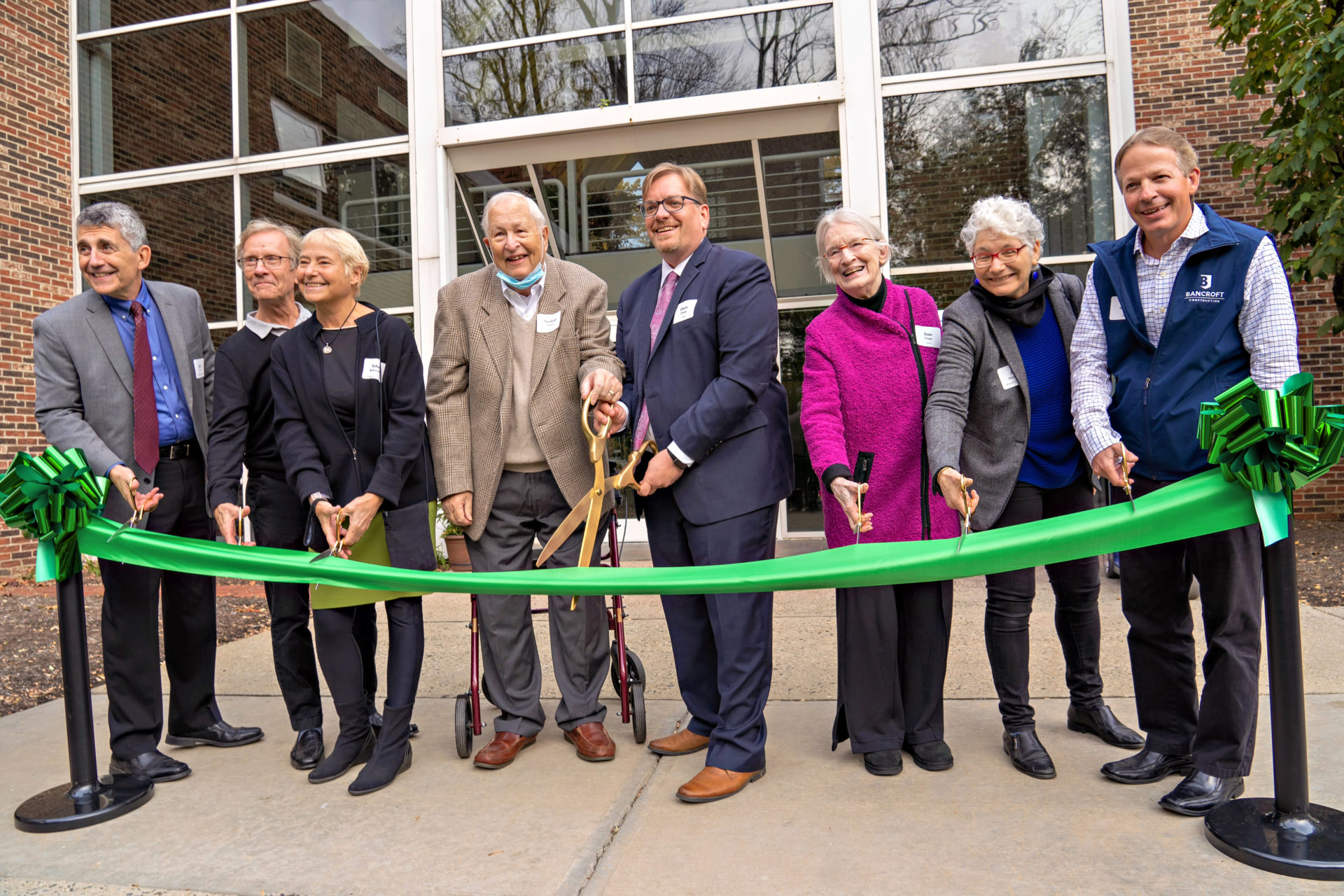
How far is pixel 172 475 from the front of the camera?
3.74 m

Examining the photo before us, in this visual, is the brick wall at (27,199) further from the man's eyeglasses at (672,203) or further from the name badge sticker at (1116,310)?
the name badge sticker at (1116,310)

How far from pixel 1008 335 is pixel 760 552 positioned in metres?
1.22

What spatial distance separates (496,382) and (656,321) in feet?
2.24

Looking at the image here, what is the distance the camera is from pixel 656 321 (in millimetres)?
3549

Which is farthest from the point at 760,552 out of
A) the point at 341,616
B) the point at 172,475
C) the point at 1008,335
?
the point at 172,475

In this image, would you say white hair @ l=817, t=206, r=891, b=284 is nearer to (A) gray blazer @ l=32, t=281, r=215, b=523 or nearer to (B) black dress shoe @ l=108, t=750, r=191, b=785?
(A) gray blazer @ l=32, t=281, r=215, b=523

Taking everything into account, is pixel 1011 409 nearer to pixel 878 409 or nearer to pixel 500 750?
pixel 878 409

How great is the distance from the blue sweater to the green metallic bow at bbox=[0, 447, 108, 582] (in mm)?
3350

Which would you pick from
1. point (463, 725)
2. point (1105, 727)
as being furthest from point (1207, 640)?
point (463, 725)

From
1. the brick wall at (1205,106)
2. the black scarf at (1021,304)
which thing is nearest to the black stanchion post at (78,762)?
the black scarf at (1021,304)

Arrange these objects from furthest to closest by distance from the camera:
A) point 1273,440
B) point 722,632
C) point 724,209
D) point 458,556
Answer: point 724,209 < point 458,556 < point 722,632 < point 1273,440

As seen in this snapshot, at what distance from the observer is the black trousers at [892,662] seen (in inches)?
130

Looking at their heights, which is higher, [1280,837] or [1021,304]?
[1021,304]

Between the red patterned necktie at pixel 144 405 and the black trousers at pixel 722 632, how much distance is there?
1.99 meters
